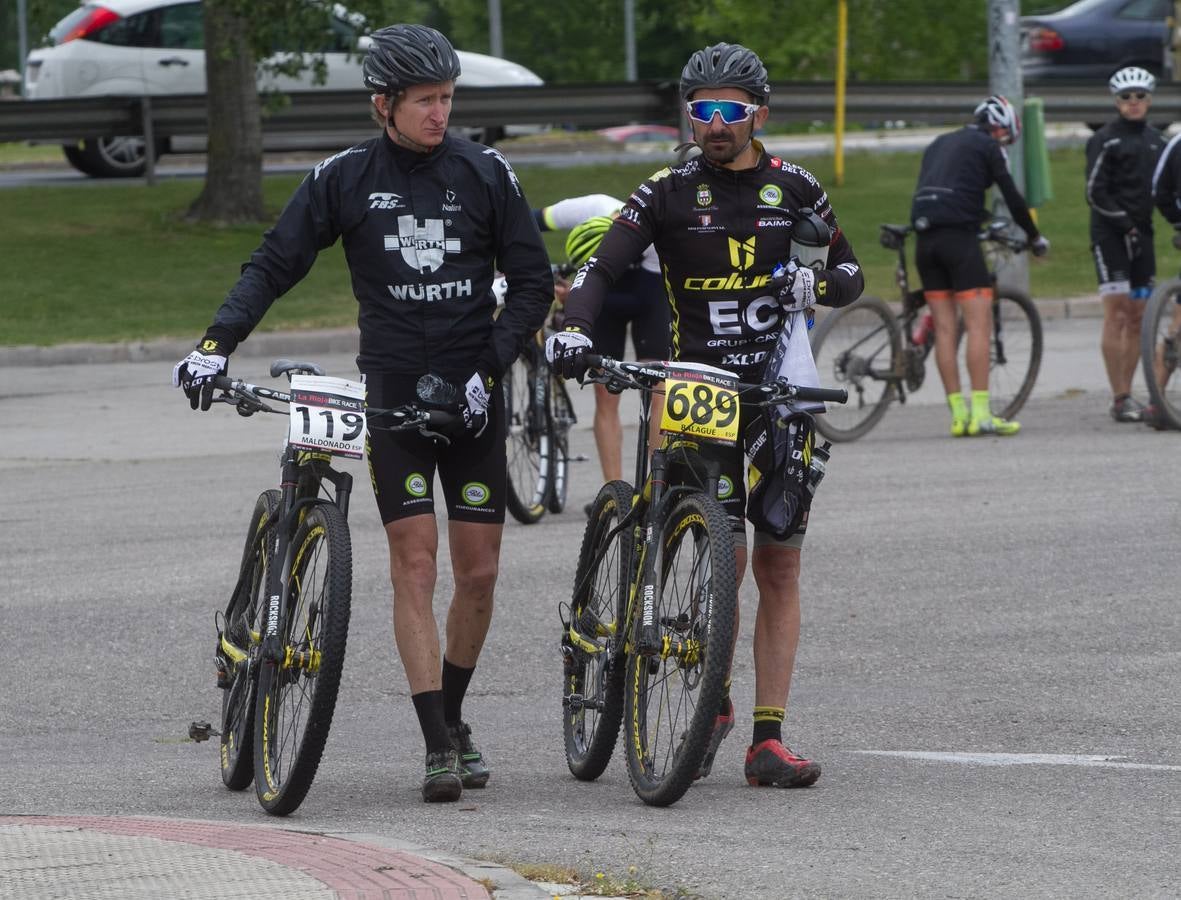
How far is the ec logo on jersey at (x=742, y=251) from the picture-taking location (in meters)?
6.14

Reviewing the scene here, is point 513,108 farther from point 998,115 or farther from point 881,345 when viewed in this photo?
point 998,115

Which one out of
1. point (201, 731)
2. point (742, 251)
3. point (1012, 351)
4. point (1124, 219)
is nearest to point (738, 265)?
point (742, 251)

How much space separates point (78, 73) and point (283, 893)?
25.2 meters

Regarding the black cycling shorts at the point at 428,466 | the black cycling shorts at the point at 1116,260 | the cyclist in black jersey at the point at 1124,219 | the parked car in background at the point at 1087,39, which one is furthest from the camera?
the parked car in background at the point at 1087,39

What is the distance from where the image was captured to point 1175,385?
13383mm

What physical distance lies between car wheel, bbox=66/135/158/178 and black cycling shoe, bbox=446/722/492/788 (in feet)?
72.7

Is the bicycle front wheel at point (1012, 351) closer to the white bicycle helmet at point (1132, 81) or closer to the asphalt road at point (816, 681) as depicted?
the asphalt road at point (816, 681)

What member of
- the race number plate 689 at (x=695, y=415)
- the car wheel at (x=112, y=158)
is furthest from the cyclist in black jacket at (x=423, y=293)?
the car wheel at (x=112, y=158)

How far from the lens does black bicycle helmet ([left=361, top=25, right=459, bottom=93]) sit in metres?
5.96

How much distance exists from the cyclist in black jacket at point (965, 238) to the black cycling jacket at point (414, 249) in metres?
7.24

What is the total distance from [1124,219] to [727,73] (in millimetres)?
7936

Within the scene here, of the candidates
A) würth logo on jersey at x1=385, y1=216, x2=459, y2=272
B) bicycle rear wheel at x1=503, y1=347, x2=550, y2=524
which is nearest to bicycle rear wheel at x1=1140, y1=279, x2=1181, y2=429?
bicycle rear wheel at x1=503, y1=347, x2=550, y2=524

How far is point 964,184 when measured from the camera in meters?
13.1

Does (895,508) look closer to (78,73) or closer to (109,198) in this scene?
(109,198)
